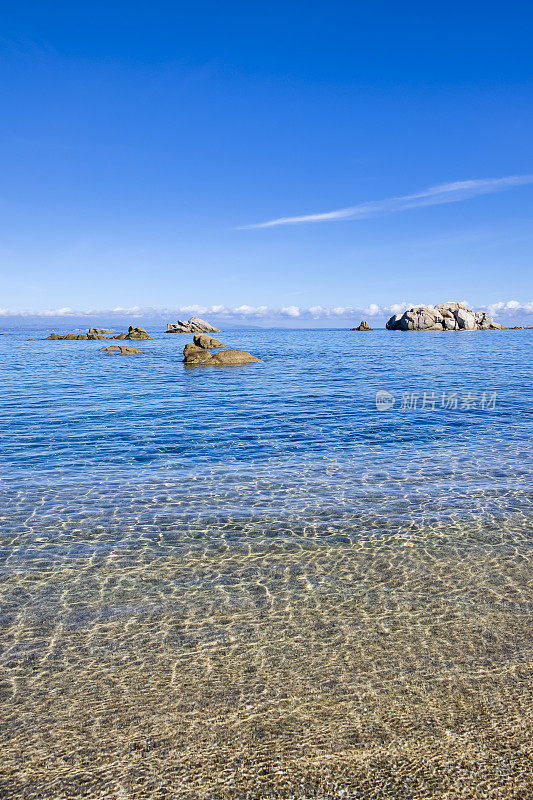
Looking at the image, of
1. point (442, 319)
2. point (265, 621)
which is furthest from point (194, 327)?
point (265, 621)

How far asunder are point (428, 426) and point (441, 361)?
38.7 meters

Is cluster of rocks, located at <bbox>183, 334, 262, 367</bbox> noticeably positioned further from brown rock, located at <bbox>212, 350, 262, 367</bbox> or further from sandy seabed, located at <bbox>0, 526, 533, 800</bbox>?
sandy seabed, located at <bbox>0, 526, 533, 800</bbox>

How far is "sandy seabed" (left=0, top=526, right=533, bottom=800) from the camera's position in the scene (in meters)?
4.38

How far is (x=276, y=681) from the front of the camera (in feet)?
18.5

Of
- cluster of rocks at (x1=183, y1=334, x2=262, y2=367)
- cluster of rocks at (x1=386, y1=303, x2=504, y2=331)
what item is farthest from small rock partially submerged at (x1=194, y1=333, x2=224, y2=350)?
cluster of rocks at (x1=386, y1=303, x2=504, y2=331)

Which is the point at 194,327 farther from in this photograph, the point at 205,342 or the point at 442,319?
the point at 442,319

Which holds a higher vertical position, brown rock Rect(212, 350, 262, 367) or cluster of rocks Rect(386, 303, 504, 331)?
cluster of rocks Rect(386, 303, 504, 331)

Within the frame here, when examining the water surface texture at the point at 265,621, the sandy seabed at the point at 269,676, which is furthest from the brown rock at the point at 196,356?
the sandy seabed at the point at 269,676

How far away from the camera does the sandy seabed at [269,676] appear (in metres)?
4.38

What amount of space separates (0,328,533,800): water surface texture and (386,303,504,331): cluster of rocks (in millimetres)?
157105

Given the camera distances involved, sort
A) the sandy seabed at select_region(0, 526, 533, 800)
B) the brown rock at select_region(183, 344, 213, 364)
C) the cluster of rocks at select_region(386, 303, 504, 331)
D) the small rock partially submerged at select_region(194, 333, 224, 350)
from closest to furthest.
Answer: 1. the sandy seabed at select_region(0, 526, 533, 800)
2. the brown rock at select_region(183, 344, 213, 364)
3. the small rock partially submerged at select_region(194, 333, 224, 350)
4. the cluster of rocks at select_region(386, 303, 504, 331)

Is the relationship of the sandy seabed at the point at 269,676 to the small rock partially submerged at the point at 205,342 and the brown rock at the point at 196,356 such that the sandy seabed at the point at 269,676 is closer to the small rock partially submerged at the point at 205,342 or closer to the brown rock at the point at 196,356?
the brown rock at the point at 196,356

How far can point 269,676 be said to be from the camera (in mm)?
5727

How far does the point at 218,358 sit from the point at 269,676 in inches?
1780
